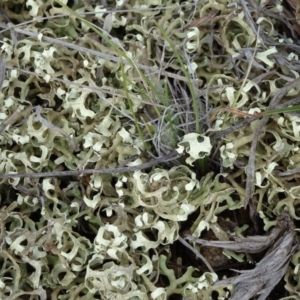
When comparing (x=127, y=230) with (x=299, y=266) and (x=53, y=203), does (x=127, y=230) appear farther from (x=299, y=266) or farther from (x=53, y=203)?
(x=299, y=266)

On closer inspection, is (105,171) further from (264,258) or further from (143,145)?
(264,258)

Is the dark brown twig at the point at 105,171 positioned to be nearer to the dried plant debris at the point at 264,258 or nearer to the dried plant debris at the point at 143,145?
the dried plant debris at the point at 143,145

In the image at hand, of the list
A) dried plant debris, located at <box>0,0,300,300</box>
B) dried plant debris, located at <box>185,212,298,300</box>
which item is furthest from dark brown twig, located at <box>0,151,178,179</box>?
dried plant debris, located at <box>185,212,298,300</box>

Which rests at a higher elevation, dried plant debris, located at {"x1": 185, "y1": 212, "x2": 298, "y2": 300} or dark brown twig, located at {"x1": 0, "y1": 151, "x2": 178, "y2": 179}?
dark brown twig, located at {"x1": 0, "y1": 151, "x2": 178, "y2": 179}

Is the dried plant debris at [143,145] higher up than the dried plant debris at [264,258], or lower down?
higher up

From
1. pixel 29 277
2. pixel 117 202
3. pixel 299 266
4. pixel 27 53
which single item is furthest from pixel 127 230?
pixel 27 53

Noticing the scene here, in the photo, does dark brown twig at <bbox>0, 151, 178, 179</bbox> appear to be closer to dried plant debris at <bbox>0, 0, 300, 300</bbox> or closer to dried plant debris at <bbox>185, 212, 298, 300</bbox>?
dried plant debris at <bbox>0, 0, 300, 300</bbox>

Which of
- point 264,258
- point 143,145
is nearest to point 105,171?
point 143,145

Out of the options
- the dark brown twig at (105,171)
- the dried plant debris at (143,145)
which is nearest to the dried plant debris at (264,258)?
the dried plant debris at (143,145)
